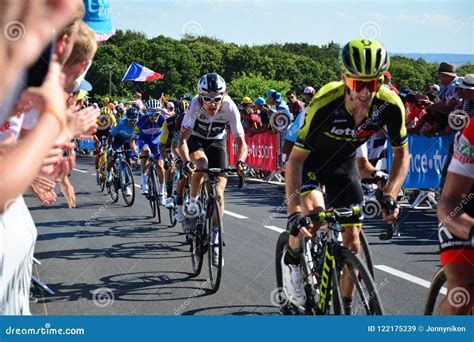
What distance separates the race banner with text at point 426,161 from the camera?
11.6 meters

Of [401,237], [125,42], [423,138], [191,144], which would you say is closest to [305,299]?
[191,144]

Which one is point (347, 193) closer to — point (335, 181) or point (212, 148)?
point (335, 181)

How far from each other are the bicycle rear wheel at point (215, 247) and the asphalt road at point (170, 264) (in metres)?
0.13

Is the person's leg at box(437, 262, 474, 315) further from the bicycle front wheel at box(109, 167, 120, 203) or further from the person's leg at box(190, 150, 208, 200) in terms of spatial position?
the bicycle front wheel at box(109, 167, 120, 203)

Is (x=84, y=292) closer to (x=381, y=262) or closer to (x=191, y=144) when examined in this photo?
(x=191, y=144)

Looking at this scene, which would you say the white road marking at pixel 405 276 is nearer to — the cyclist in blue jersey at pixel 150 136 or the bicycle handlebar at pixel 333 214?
the bicycle handlebar at pixel 333 214

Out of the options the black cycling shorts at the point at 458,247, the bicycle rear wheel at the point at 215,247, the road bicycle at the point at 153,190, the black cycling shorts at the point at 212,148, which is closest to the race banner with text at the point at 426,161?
the road bicycle at the point at 153,190

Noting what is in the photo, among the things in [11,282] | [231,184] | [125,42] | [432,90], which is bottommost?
[231,184]

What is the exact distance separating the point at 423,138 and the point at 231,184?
21.9 ft

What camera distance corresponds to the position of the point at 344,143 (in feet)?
15.8

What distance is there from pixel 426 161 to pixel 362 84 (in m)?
7.83

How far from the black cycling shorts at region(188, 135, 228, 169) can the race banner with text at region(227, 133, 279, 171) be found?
837 cm

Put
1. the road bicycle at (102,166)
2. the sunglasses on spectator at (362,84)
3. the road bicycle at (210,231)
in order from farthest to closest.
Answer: the road bicycle at (102,166), the road bicycle at (210,231), the sunglasses on spectator at (362,84)

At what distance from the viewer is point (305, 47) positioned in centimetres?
3544
